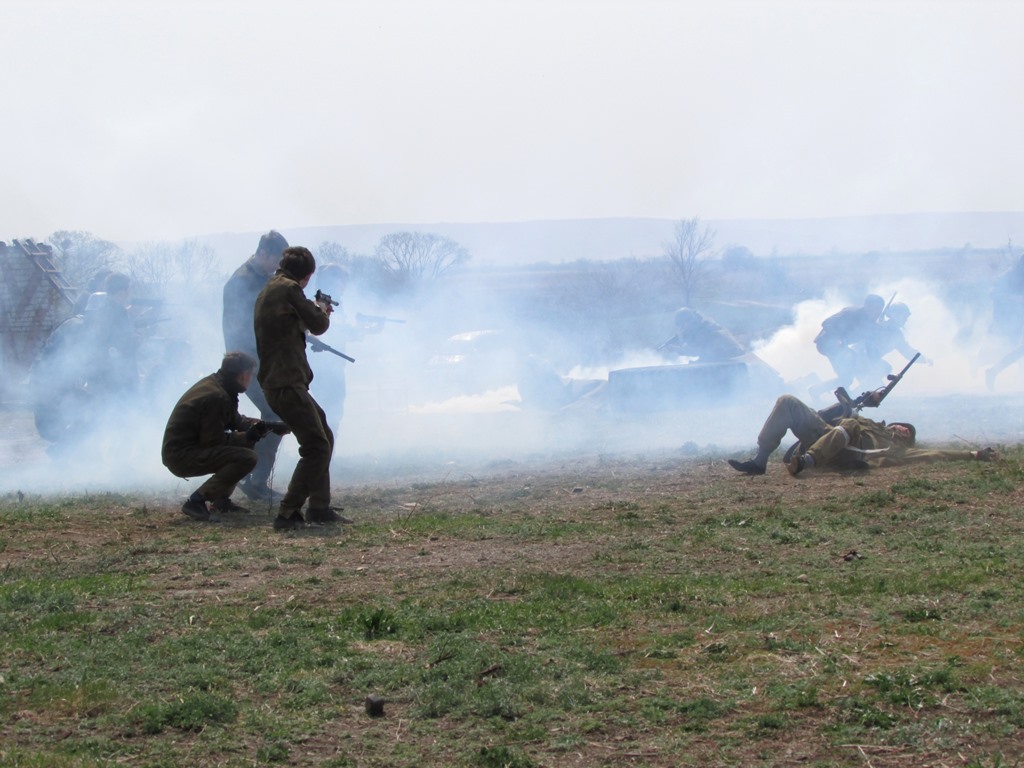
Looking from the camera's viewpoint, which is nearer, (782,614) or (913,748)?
(913,748)

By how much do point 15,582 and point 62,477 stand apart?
311 inches

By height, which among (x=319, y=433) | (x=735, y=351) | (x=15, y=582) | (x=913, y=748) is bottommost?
(x=913, y=748)

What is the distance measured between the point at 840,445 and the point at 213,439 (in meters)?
5.49

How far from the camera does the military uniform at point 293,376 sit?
8602mm

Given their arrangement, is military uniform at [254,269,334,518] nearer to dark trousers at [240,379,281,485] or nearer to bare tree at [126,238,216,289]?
dark trousers at [240,379,281,485]

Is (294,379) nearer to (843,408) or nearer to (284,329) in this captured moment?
(284,329)

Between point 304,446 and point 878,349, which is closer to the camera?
point 304,446

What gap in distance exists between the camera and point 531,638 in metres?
5.43

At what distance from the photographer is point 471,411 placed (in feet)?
69.1

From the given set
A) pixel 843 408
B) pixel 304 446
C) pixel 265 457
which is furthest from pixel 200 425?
pixel 843 408

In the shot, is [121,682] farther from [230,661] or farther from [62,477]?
[62,477]

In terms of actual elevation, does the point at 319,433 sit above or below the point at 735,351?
below

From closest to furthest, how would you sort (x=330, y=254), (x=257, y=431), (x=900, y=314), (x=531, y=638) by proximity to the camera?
(x=531, y=638) < (x=257, y=431) < (x=900, y=314) < (x=330, y=254)

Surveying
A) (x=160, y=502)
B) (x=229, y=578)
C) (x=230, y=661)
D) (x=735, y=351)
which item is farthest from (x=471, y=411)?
(x=230, y=661)
